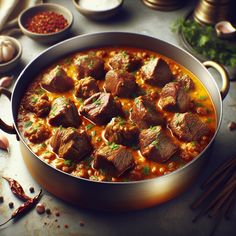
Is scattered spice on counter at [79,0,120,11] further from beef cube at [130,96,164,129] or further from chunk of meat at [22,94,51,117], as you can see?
beef cube at [130,96,164,129]

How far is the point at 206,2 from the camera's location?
17.7 feet

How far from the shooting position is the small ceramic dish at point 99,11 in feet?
18.0

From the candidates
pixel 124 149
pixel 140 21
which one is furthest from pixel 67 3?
pixel 124 149

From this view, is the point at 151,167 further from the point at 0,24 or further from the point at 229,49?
the point at 0,24

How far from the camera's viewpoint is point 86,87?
4.06 meters

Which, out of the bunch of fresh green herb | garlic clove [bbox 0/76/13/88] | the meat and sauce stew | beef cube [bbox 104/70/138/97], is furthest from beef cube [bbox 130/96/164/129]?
garlic clove [bbox 0/76/13/88]

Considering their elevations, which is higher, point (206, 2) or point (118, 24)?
point (206, 2)

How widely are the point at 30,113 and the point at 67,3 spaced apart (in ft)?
8.24

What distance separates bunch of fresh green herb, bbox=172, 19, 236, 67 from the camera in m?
4.94

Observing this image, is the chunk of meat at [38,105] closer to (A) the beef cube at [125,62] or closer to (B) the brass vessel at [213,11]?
(A) the beef cube at [125,62]

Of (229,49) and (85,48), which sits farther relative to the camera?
(229,49)

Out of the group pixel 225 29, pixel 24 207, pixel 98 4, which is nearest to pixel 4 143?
pixel 24 207

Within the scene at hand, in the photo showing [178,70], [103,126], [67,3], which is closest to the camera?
[103,126]

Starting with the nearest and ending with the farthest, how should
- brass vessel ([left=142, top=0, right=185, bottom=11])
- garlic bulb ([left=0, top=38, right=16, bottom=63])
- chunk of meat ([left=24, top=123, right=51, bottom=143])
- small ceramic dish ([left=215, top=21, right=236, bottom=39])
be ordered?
chunk of meat ([left=24, top=123, right=51, bottom=143])
garlic bulb ([left=0, top=38, right=16, bottom=63])
small ceramic dish ([left=215, top=21, right=236, bottom=39])
brass vessel ([left=142, top=0, right=185, bottom=11])
